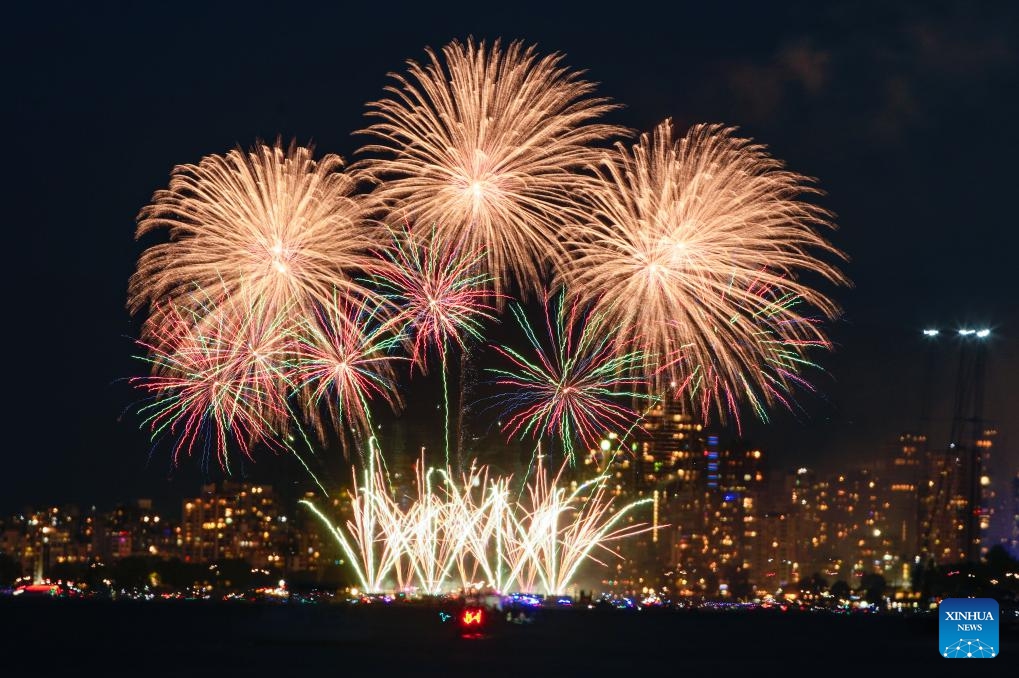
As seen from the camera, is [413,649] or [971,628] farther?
[413,649]

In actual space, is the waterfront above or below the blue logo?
below

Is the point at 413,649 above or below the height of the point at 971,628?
below

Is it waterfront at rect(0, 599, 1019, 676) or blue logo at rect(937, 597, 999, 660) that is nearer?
blue logo at rect(937, 597, 999, 660)

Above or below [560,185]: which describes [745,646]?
below

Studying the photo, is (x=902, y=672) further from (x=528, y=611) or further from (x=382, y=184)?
(x=528, y=611)

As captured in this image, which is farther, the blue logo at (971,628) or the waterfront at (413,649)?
the waterfront at (413,649)

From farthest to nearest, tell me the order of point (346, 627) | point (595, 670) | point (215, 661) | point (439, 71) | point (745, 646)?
point (745, 646) → point (346, 627) → point (215, 661) → point (595, 670) → point (439, 71)

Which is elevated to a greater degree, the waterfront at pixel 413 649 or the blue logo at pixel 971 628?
the blue logo at pixel 971 628

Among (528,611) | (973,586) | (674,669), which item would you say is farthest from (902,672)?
(973,586)
